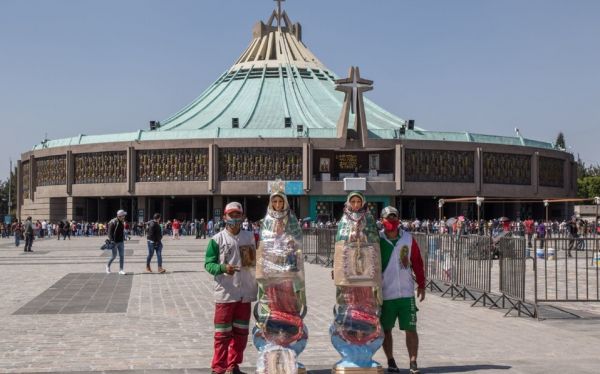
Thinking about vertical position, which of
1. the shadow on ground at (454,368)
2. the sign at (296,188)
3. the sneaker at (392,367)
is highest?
the sign at (296,188)

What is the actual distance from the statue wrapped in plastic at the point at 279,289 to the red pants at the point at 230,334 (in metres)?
0.48

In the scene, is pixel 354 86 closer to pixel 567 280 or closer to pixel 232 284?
pixel 567 280

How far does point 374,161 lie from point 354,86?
5.91 meters

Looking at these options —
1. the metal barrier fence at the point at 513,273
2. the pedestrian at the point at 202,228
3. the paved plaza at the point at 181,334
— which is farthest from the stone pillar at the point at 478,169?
the metal barrier fence at the point at 513,273

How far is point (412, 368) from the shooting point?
8.00m

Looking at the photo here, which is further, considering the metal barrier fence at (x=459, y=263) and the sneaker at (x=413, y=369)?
the metal barrier fence at (x=459, y=263)

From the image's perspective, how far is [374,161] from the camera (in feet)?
204

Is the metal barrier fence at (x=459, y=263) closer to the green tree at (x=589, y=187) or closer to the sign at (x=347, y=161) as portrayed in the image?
the sign at (x=347, y=161)

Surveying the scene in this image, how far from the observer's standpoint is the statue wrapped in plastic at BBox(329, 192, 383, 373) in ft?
24.9

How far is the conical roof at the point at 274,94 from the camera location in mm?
66375

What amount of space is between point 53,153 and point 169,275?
50.4m

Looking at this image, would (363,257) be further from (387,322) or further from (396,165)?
(396,165)

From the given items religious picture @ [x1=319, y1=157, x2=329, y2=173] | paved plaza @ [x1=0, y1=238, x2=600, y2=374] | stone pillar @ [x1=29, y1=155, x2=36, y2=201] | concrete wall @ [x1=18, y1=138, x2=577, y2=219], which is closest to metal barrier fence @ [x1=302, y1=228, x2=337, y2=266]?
paved plaza @ [x1=0, y1=238, x2=600, y2=374]

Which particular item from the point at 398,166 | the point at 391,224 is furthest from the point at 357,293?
the point at 398,166
